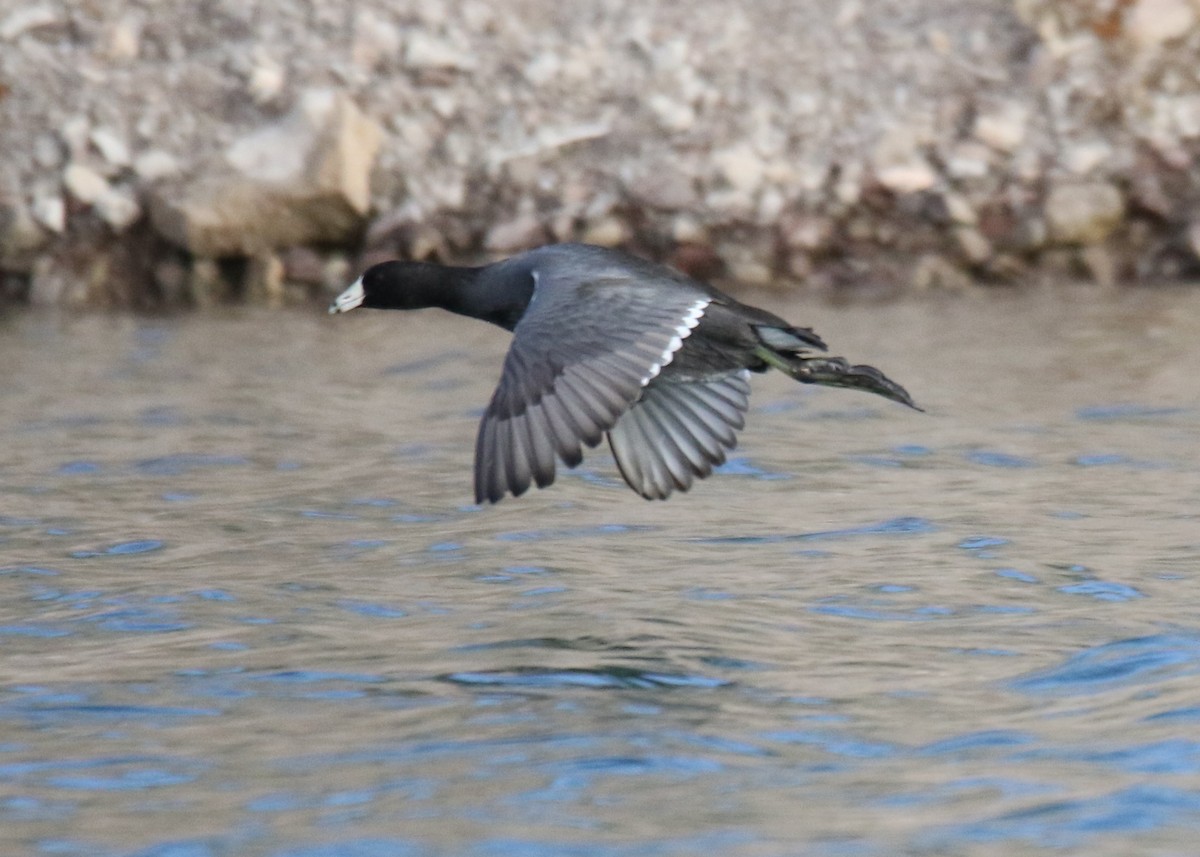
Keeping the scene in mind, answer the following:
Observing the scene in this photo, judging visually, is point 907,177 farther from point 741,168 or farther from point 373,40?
point 373,40

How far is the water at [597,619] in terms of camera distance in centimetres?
377

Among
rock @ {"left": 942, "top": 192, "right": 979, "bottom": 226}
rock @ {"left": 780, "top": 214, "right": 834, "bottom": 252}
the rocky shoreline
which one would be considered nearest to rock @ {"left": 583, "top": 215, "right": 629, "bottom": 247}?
the rocky shoreline

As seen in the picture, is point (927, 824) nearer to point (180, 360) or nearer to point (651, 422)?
point (651, 422)

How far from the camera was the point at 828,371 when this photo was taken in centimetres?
582

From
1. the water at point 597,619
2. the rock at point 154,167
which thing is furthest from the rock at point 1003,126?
the rock at point 154,167

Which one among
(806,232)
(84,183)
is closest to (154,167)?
(84,183)

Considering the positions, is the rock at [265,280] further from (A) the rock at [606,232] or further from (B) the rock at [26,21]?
(B) the rock at [26,21]

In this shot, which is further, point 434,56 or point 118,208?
point 434,56

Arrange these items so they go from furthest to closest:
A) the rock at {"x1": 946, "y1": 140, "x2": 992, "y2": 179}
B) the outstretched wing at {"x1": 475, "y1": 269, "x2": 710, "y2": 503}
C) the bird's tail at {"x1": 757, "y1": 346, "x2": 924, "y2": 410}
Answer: the rock at {"x1": 946, "y1": 140, "x2": 992, "y2": 179}
the bird's tail at {"x1": 757, "y1": 346, "x2": 924, "y2": 410}
the outstretched wing at {"x1": 475, "y1": 269, "x2": 710, "y2": 503}

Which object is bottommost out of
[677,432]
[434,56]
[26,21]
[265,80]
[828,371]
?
[677,432]

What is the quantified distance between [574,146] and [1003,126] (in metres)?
2.03

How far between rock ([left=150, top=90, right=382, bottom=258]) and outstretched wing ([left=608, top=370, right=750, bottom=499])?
385 centimetres

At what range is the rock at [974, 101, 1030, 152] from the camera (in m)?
9.65

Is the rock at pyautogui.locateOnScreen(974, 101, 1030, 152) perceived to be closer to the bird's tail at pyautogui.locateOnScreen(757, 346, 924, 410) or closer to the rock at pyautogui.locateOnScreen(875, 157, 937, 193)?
the rock at pyautogui.locateOnScreen(875, 157, 937, 193)
